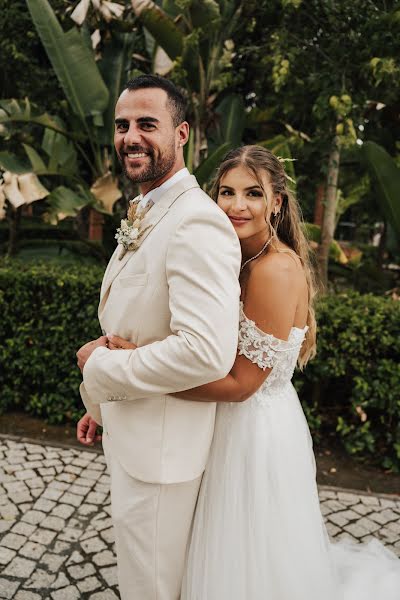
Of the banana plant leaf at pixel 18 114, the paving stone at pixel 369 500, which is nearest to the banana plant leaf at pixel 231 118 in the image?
the banana plant leaf at pixel 18 114

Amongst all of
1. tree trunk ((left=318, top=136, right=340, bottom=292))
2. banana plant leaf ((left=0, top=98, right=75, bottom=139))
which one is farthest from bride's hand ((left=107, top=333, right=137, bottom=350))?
banana plant leaf ((left=0, top=98, right=75, bottom=139))

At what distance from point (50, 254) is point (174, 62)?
290cm

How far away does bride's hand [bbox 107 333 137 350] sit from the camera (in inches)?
69.2

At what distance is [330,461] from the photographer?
14.7ft

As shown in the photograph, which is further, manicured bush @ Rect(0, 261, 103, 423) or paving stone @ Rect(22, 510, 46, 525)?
manicured bush @ Rect(0, 261, 103, 423)

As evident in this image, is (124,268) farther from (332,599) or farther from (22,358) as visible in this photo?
(22,358)

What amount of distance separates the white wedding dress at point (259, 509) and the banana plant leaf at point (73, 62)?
16.1ft

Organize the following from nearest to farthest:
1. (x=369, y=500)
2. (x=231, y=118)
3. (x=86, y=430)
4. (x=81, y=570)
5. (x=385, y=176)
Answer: (x=86, y=430), (x=81, y=570), (x=369, y=500), (x=385, y=176), (x=231, y=118)

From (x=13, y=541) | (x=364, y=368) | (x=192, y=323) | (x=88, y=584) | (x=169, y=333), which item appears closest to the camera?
(x=192, y=323)

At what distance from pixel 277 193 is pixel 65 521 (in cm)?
259

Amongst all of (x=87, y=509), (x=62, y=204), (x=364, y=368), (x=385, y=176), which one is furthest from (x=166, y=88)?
(x=62, y=204)

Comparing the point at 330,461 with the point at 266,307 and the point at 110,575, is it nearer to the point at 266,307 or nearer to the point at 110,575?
the point at 110,575

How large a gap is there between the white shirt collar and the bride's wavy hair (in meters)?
0.31

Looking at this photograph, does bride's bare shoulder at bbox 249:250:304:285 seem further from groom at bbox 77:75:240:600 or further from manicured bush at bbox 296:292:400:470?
manicured bush at bbox 296:292:400:470
